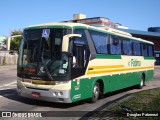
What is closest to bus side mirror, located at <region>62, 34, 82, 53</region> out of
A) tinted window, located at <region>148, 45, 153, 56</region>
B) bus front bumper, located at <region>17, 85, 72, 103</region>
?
bus front bumper, located at <region>17, 85, 72, 103</region>

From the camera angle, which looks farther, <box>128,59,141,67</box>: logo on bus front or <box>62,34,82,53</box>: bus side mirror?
<box>128,59,141,67</box>: logo on bus front

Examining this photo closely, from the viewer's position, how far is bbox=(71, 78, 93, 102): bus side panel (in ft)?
36.2

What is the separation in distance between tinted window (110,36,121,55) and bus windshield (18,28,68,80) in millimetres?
4199

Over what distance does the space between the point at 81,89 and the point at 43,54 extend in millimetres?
1917

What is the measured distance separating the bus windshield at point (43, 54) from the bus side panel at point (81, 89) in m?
0.71

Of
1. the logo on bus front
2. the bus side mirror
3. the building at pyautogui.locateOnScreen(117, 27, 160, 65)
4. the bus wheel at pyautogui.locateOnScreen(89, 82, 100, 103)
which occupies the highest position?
the building at pyautogui.locateOnScreen(117, 27, 160, 65)

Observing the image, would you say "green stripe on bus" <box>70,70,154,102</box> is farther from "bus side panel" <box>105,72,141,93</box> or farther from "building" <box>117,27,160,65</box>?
"building" <box>117,27,160,65</box>

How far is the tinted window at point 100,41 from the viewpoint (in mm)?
12875

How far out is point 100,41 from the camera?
13438mm

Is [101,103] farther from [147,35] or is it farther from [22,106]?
[147,35]

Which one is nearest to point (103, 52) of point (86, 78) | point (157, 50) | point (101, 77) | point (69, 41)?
point (101, 77)

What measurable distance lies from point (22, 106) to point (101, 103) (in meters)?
3.33

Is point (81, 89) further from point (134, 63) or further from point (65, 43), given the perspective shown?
point (134, 63)

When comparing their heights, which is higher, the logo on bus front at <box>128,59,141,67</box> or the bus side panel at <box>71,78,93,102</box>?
the logo on bus front at <box>128,59,141,67</box>
